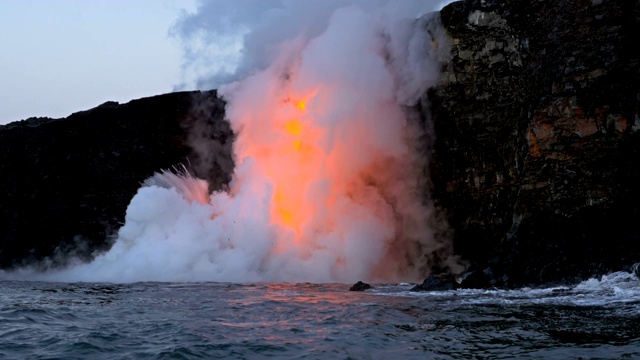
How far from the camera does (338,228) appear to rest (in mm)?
33344

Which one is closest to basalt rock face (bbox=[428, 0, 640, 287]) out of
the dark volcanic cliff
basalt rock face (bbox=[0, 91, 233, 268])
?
the dark volcanic cliff

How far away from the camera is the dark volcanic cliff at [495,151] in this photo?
77.9 feet

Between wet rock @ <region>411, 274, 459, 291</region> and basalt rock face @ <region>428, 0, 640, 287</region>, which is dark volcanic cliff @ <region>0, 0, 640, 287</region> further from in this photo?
wet rock @ <region>411, 274, 459, 291</region>

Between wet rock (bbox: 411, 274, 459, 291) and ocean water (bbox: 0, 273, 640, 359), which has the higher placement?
wet rock (bbox: 411, 274, 459, 291)

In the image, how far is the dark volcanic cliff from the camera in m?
23.8

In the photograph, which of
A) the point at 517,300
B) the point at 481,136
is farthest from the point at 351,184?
the point at 517,300

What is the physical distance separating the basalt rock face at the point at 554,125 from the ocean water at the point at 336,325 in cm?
252

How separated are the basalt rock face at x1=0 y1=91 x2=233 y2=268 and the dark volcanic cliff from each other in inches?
3.6

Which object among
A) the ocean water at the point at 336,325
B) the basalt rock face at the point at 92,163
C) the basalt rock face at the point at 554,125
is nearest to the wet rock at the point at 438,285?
the basalt rock face at the point at 554,125

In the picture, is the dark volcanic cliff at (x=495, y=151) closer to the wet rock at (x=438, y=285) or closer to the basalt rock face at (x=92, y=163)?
the basalt rock face at (x=92, y=163)

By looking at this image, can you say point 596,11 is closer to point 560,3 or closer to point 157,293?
point 560,3

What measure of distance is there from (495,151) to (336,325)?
21.4 meters

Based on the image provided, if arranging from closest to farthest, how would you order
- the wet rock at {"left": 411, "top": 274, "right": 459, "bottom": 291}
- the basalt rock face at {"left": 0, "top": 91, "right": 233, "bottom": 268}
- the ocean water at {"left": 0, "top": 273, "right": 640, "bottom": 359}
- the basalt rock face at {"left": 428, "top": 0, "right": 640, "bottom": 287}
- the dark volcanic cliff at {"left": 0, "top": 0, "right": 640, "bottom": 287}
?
the ocean water at {"left": 0, "top": 273, "right": 640, "bottom": 359}, the wet rock at {"left": 411, "top": 274, "right": 459, "bottom": 291}, the basalt rock face at {"left": 428, "top": 0, "right": 640, "bottom": 287}, the dark volcanic cliff at {"left": 0, "top": 0, "right": 640, "bottom": 287}, the basalt rock face at {"left": 0, "top": 91, "right": 233, "bottom": 268}

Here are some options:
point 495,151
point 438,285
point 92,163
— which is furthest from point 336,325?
point 92,163
